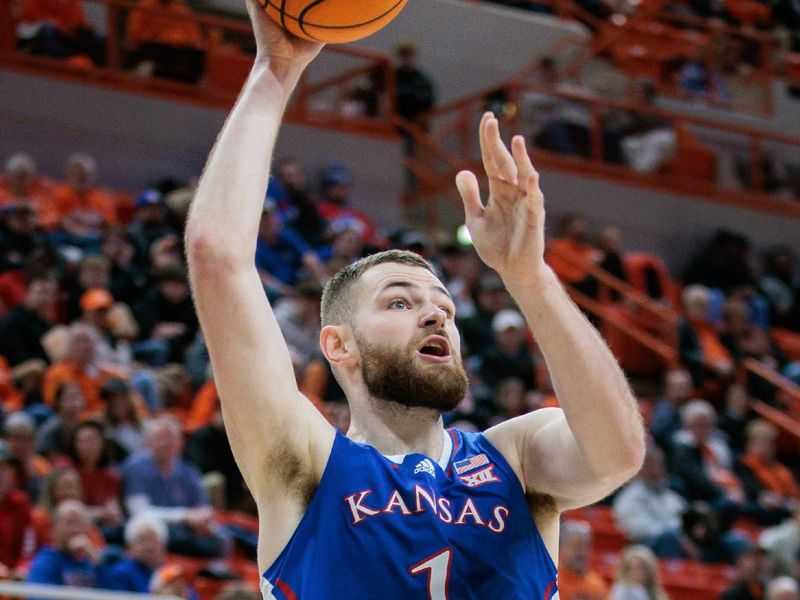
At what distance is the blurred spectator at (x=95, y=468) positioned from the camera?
319 inches

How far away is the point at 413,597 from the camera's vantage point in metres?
2.94

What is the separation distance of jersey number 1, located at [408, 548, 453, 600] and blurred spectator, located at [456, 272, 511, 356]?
881 centimetres

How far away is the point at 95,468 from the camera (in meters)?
8.19

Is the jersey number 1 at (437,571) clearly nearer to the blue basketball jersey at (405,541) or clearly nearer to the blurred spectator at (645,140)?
the blue basketball jersey at (405,541)

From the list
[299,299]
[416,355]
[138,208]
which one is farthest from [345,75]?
[416,355]

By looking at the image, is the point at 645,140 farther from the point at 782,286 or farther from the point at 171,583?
the point at 171,583

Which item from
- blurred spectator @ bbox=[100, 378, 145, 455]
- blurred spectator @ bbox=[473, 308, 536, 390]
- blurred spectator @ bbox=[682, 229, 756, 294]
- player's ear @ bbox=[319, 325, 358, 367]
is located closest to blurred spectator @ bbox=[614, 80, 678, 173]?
blurred spectator @ bbox=[682, 229, 756, 294]

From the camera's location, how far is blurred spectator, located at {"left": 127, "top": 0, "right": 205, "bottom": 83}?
13922 mm

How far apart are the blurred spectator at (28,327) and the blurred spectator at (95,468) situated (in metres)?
1.50

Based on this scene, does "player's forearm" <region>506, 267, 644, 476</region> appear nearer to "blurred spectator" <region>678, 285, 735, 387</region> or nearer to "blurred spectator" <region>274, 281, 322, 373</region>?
"blurred spectator" <region>274, 281, 322, 373</region>

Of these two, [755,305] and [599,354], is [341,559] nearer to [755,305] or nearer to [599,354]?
[599,354]

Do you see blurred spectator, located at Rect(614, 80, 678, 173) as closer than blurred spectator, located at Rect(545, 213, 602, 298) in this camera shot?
No

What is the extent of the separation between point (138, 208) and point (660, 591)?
5633 millimetres

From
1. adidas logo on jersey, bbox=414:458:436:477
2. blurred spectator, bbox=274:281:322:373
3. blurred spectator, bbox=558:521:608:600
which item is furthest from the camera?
blurred spectator, bbox=274:281:322:373
